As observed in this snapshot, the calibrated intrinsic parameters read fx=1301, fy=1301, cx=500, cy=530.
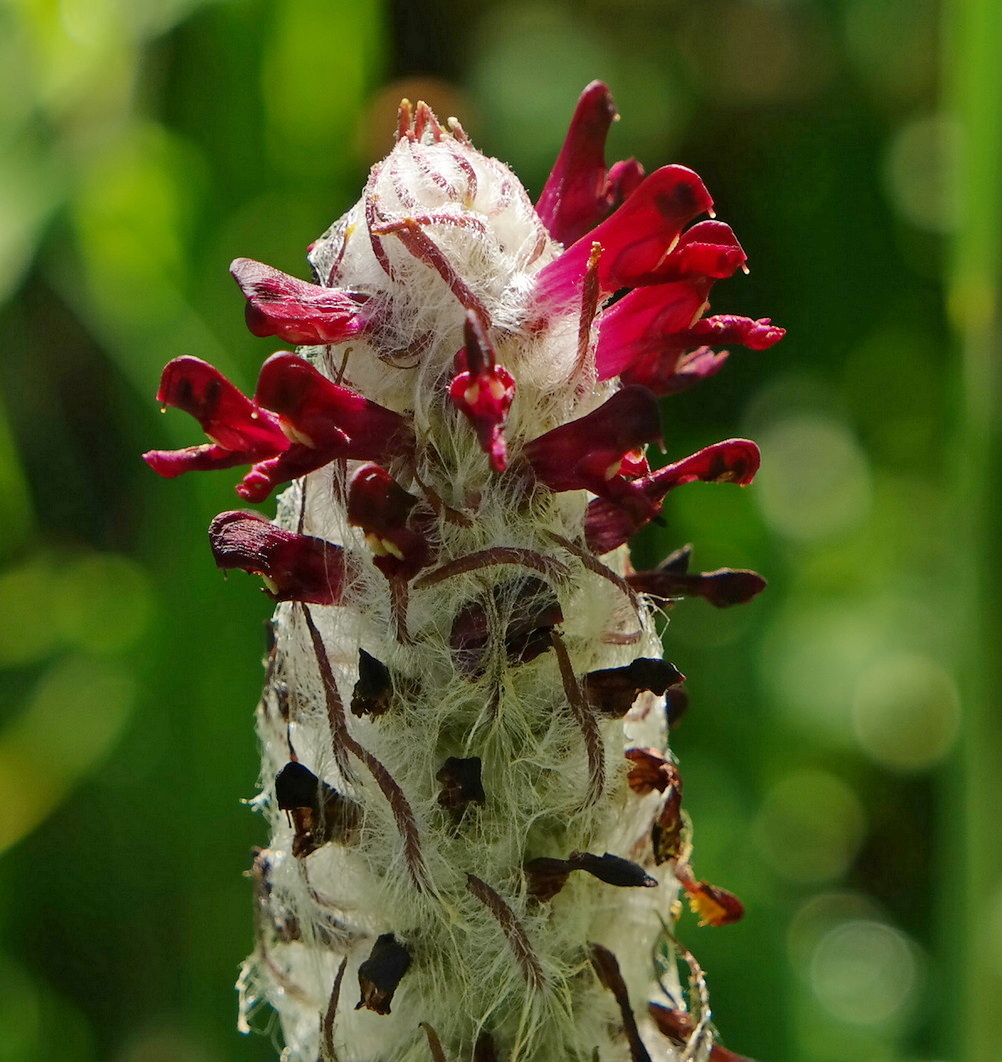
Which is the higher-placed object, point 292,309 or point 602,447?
point 292,309

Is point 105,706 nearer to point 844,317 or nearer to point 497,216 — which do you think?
point 497,216

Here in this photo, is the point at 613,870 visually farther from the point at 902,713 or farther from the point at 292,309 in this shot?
the point at 902,713

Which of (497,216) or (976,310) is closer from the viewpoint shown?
(497,216)

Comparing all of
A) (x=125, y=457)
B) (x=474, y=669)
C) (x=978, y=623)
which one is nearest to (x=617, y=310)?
(x=474, y=669)

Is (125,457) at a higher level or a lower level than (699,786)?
higher

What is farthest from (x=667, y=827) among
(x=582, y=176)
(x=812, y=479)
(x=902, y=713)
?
(x=812, y=479)

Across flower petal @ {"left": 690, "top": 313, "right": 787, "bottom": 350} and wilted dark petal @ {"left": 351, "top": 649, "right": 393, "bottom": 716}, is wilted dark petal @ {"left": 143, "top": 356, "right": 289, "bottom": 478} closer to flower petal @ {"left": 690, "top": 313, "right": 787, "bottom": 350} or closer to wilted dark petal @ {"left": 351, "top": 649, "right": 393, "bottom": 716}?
wilted dark petal @ {"left": 351, "top": 649, "right": 393, "bottom": 716}
